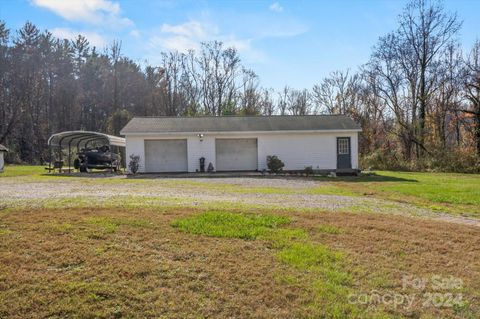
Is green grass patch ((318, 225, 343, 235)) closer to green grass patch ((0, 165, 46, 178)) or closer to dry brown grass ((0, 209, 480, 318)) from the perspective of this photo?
dry brown grass ((0, 209, 480, 318))

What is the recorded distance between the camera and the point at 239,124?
74.1 feet

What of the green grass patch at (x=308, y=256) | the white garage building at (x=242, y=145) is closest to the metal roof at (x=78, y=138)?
the white garage building at (x=242, y=145)

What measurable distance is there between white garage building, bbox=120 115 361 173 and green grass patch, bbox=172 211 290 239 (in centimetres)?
1477

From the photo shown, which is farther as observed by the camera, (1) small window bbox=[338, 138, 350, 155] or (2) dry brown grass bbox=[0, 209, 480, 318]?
(1) small window bbox=[338, 138, 350, 155]

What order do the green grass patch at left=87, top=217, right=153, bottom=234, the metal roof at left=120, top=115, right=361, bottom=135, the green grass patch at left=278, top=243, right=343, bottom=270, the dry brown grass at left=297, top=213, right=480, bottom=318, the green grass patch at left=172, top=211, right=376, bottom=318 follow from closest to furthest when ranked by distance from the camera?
the green grass patch at left=172, top=211, right=376, bottom=318 < the dry brown grass at left=297, top=213, right=480, bottom=318 < the green grass patch at left=278, top=243, right=343, bottom=270 < the green grass patch at left=87, top=217, right=153, bottom=234 < the metal roof at left=120, top=115, right=361, bottom=135

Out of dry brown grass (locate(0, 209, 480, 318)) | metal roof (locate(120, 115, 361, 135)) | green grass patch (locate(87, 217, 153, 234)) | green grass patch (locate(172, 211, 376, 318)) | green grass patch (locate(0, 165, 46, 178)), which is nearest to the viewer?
dry brown grass (locate(0, 209, 480, 318))

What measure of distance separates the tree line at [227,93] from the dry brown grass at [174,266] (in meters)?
22.7

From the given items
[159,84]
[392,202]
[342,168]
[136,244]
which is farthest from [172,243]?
[159,84]

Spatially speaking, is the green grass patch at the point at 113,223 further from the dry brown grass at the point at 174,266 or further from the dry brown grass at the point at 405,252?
the dry brown grass at the point at 405,252

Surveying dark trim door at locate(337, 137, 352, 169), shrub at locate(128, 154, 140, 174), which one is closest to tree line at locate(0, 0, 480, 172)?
dark trim door at locate(337, 137, 352, 169)

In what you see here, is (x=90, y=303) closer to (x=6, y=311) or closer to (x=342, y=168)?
(x=6, y=311)

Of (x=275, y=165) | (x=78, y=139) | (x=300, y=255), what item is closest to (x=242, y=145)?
(x=275, y=165)

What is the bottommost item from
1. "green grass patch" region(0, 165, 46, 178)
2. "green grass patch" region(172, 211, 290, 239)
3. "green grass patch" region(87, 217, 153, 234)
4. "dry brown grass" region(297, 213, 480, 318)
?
"dry brown grass" region(297, 213, 480, 318)

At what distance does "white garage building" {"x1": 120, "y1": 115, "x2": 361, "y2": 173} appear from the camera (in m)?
21.1
